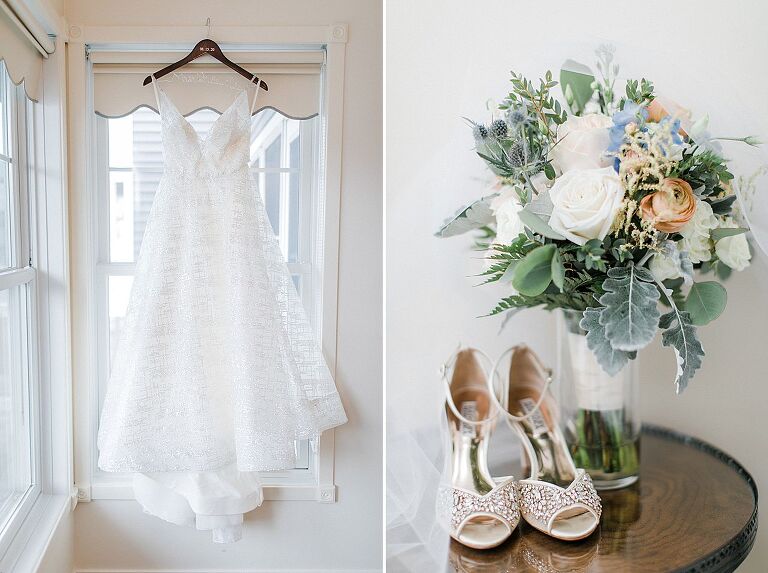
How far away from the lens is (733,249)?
693 mm

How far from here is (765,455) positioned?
2.75 ft

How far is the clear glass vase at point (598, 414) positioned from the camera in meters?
0.78

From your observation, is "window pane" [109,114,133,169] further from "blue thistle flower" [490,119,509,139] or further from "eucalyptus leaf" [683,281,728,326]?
"eucalyptus leaf" [683,281,728,326]

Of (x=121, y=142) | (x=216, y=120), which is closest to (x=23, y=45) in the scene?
(x=121, y=142)

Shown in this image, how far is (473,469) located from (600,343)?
0.24 metres

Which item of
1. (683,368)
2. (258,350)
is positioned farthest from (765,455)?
(258,350)

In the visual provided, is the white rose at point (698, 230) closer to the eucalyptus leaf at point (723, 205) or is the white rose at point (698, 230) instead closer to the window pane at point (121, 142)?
the eucalyptus leaf at point (723, 205)

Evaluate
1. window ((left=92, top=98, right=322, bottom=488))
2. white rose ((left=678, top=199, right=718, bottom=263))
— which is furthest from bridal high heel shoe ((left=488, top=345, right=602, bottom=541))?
window ((left=92, top=98, right=322, bottom=488))

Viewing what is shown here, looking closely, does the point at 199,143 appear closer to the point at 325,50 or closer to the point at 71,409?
the point at 325,50

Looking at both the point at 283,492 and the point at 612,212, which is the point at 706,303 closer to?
the point at 612,212

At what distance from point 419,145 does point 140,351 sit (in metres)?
1.09

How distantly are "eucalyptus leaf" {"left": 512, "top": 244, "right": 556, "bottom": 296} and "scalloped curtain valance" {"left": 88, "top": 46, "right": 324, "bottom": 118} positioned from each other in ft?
4.25

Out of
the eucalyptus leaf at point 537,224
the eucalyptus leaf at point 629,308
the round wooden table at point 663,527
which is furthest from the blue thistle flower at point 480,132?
the round wooden table at point 663,527

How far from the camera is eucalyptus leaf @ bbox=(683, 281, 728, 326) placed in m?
0.70
